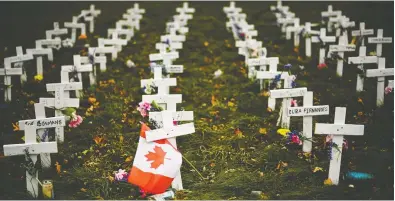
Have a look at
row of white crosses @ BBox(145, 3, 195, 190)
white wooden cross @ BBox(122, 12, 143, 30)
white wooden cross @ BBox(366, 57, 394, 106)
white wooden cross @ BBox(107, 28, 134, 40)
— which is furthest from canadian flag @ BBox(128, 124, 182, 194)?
white wooden cross @ BBox(122, 12, 143, 30)

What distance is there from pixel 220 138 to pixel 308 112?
4.46 feet

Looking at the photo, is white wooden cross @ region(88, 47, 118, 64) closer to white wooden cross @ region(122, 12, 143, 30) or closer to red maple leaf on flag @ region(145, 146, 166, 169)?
white wooden cross @ region(122, 12, 143, 30)

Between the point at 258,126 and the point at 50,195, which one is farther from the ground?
the point at 258,126

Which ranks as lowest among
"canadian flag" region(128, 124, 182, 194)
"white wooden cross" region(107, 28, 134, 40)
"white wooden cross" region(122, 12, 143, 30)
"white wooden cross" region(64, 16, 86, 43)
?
"canadian flag" region(128, 124, 182, 194)

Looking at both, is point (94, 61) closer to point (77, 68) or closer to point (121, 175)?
point (77, 68)

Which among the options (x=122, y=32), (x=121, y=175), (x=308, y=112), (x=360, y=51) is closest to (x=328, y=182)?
(x=308, y=112)

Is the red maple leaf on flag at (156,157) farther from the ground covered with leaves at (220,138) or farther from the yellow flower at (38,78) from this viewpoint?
the yellow flower at (38,78)

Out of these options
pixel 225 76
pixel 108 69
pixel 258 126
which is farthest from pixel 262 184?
pixel 108 69

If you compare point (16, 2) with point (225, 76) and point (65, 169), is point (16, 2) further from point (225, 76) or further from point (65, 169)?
point (65, 169)

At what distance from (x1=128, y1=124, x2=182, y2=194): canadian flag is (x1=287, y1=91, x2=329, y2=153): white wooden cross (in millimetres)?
1716

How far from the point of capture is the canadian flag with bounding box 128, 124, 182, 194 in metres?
4.63

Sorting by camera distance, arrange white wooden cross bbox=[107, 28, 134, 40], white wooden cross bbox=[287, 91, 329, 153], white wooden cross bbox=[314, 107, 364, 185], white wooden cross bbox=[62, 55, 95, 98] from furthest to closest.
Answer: white wooden cross bbox=[107, 28, 134, 40] → white wooden cross bbox=[62, 55, 95, 98] → white wooden cross bbox=[287, 91, 329, 153] → white wooden cross bbox=[314, 107, 364, 185]

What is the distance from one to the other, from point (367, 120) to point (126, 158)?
11.8 feet

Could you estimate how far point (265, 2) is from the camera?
53.1 ft
